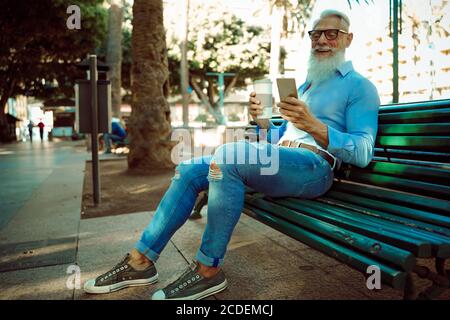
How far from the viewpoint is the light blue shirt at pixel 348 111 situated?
6.89ft

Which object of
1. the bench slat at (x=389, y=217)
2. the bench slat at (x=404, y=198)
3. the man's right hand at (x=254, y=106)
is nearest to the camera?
the bench slat at (x=389, y=217)

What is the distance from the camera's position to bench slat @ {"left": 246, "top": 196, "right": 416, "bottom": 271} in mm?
1407

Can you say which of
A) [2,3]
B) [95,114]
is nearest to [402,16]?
[95,114]

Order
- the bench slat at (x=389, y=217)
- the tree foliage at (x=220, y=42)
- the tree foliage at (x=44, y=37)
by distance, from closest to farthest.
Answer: the bench slat at (x=389, y=217), the tree foliage at (x=44, y=37), the tree foliage at (x=220, y=42)

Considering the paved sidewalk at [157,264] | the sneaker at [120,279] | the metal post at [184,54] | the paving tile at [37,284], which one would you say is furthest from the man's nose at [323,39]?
the metal post at [184,54]

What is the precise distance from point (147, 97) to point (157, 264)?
17.2 ft

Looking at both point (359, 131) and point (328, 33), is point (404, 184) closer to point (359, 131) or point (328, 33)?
point (359, 131)

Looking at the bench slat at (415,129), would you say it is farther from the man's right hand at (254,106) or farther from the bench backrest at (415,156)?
the man's right hand at (254,106)

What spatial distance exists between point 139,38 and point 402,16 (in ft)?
16.7

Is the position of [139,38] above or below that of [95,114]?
above

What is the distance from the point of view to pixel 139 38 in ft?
24.7

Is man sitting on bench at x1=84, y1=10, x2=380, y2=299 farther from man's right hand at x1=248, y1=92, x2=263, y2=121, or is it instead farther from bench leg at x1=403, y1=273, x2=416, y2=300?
bench leg at x1=403, y1=273, x2=416, y2=300

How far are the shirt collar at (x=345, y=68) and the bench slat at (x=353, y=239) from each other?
0.89m
